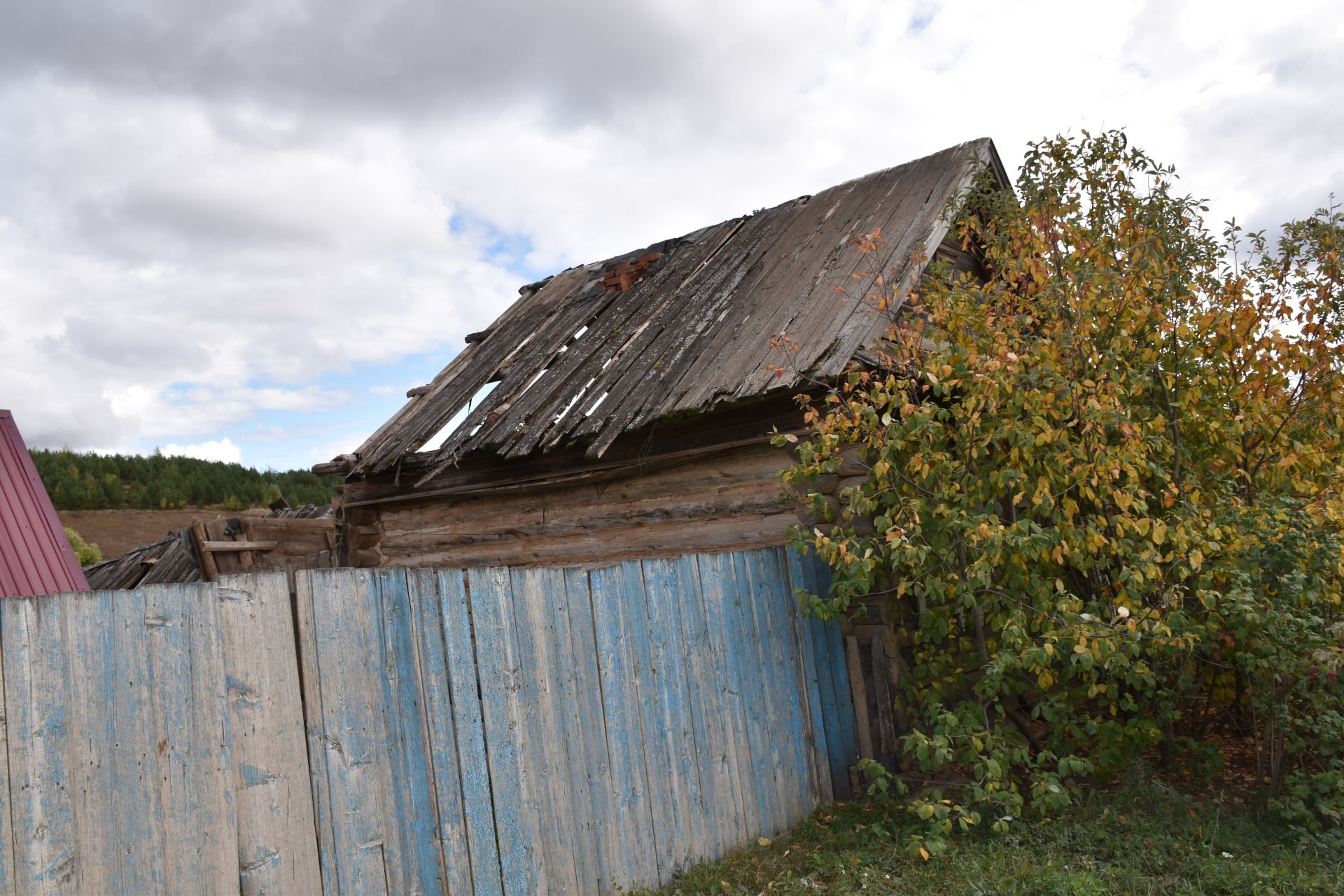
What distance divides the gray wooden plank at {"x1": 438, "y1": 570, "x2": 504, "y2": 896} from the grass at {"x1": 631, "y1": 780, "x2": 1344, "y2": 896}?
1007 mm

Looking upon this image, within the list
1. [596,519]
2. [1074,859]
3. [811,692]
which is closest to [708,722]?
[811,692]

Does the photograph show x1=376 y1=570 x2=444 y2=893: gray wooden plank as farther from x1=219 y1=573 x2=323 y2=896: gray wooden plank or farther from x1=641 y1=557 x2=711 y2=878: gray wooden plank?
x1=641 y1=557 x2=711 y2=878: gray wooden plank

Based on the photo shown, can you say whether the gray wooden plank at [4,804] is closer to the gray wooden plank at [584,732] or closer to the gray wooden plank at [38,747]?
the gray wooden plank at [38,747]

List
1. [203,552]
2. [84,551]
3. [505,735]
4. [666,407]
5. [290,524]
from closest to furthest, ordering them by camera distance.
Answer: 1. [505,735]
2. [666,407]
3. [203,552]
4. [290,524]
5. [84,551]

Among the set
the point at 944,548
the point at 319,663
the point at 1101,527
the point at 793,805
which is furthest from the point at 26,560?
the point at 1101,527

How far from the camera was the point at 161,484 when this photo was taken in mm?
30766

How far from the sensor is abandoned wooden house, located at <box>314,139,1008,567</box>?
735 centimetres

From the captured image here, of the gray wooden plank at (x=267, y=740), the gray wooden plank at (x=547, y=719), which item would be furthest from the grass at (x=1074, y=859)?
the gray wooden plank at (x=267, y=740)

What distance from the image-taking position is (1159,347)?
18.2 feet

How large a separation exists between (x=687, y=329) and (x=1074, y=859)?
561cm

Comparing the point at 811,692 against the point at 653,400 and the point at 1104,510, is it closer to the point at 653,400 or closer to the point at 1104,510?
the point at 1104,510

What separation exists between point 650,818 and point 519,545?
4.79 m

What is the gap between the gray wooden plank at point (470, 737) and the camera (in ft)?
12.1

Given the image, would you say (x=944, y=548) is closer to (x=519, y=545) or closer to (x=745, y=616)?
(x=745, y=616)
